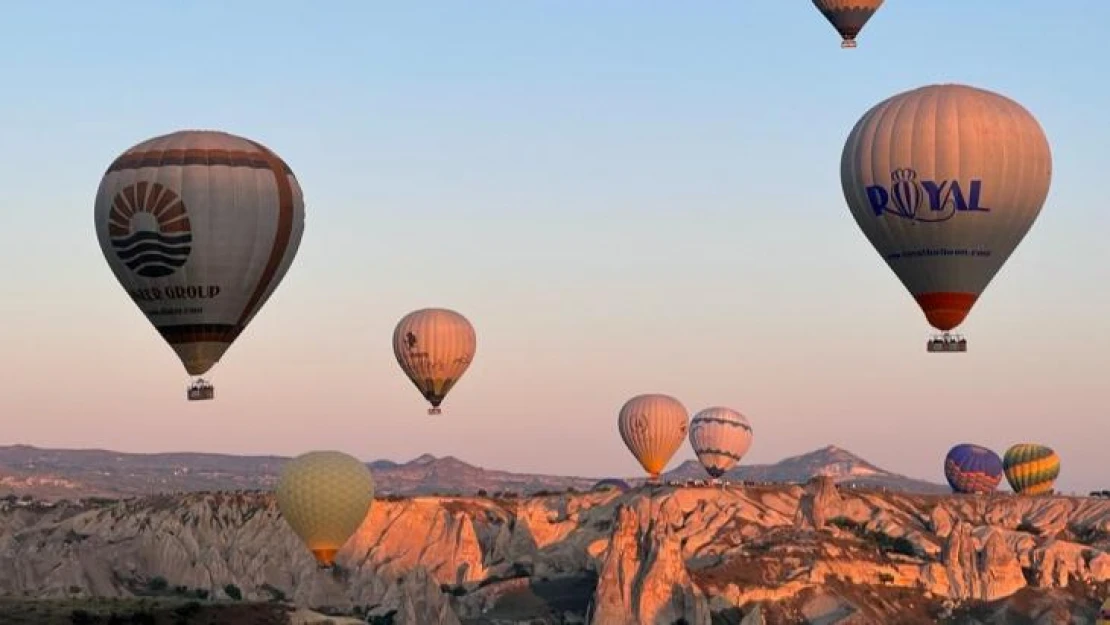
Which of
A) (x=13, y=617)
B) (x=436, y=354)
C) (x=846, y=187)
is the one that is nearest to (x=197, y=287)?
(x=13, y=617)

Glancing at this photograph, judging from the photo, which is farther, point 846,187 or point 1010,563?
point 1010,563

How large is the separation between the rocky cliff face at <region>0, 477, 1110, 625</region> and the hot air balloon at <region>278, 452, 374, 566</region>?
2011 centimetres

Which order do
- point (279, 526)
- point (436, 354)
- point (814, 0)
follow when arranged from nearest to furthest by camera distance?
point (814, 0)
point (436, 354)
point (279, 526)

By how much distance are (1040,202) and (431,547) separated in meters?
93.6

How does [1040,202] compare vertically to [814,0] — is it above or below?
below

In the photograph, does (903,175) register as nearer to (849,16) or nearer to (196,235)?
(849,16)

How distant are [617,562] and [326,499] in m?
34.1

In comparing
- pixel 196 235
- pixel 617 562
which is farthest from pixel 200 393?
pixel 617 562

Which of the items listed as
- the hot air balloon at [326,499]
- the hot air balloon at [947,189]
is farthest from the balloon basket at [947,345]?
the hot air balloon at [326,499]

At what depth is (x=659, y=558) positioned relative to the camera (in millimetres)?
167125

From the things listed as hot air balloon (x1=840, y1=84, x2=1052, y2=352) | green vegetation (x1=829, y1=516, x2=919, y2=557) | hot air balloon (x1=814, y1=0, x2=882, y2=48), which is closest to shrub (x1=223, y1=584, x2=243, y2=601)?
green vegetation (x1=829, y1=516, x2=919, y2=557)

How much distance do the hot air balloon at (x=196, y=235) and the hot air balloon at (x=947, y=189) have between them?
90.1ft

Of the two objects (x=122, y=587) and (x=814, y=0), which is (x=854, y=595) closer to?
(x=122, y=587)

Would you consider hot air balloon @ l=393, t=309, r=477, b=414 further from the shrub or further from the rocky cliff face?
the shrub
